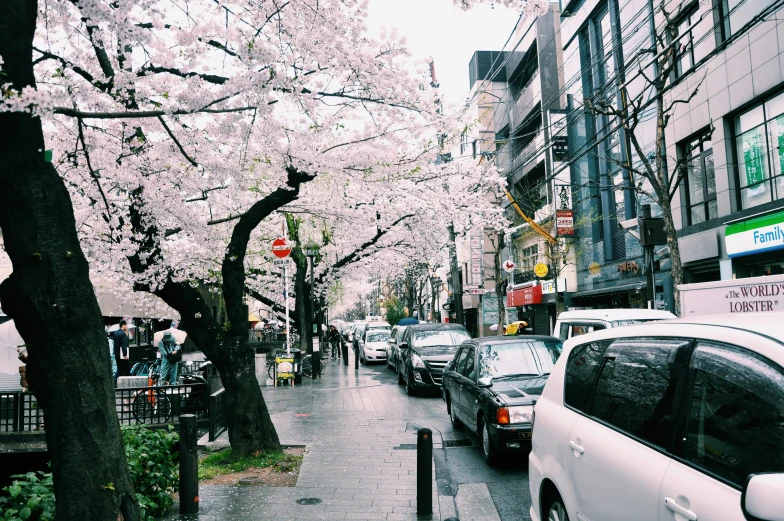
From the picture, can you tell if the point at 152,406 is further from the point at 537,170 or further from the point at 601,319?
the point at 537,170

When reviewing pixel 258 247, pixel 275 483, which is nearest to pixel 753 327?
pixel 275 483

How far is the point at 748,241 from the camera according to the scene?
15688mm

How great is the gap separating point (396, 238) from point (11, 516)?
2163 centimetres

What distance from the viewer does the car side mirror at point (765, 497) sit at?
6.45 ft

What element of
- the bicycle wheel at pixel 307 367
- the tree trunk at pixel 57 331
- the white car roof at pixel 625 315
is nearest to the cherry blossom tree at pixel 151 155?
the tree trunk at pixel 57 331

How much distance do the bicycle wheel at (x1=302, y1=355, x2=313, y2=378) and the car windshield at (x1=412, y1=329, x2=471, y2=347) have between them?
654 centimetres

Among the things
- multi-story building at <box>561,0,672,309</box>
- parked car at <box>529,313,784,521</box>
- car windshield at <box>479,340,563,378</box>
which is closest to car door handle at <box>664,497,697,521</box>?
parked car at <box>529,313,784,521</box>

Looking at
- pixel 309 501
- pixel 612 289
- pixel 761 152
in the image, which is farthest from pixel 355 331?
pixel 309 501

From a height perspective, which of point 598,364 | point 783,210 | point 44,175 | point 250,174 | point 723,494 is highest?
point 250,174

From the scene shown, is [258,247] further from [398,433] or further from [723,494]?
[723,494]

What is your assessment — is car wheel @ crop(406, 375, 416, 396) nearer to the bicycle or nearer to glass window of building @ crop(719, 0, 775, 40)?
the bicycle

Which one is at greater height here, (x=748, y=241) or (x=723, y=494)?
(x=748, y=241)

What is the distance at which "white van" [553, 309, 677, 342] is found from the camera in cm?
1059

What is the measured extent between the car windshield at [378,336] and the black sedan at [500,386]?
20056 millimetres
